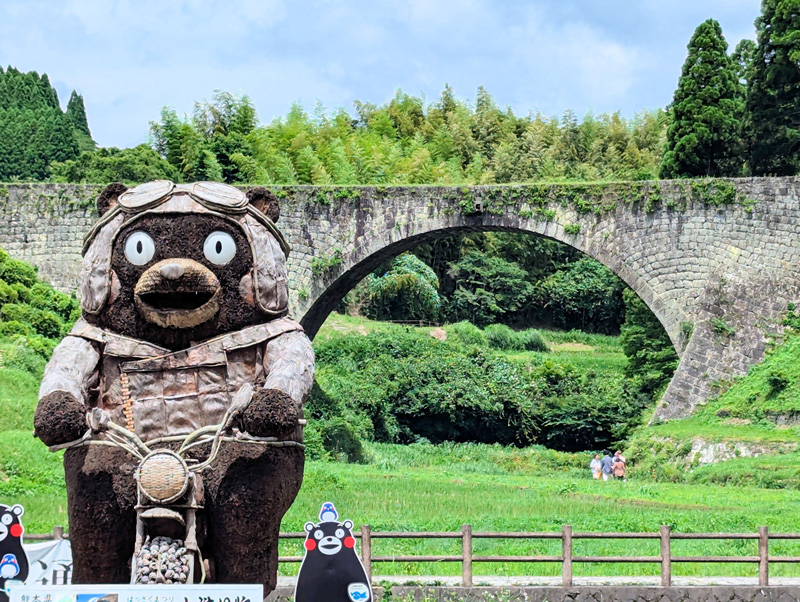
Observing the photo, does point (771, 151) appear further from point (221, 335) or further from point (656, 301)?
point (221, 335)

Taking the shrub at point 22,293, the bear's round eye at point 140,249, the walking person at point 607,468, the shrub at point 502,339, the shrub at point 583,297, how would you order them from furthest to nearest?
the shrub at point 583,297
the shrub at point 502,339
the shrub at point 22,293
the walking person at point 607,468
the bear's round eye at point 140,249

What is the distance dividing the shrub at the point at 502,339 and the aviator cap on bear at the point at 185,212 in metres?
30.0

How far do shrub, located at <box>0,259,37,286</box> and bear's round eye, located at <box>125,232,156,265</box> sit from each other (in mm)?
16753

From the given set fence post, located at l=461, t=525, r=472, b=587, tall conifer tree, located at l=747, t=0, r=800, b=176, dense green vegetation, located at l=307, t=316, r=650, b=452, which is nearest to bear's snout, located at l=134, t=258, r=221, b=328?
fence post, located at l=461, t=525, r=472, b=587

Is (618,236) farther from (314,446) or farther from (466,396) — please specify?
(466,396)

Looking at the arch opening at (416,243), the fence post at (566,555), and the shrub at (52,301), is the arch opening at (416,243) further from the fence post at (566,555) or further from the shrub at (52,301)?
the fence post at (566,555)

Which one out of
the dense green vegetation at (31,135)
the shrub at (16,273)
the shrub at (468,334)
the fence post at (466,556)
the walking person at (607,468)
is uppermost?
the dense green vegetation at (31,135)

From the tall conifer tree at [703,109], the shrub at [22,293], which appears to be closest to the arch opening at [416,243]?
the tall conifer tree at [703,109]

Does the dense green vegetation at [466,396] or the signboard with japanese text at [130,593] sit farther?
the dense green vegetation at [466,396]

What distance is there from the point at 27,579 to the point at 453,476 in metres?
11.7

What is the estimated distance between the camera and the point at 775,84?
80.1 feet

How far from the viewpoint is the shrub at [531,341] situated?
3700cm

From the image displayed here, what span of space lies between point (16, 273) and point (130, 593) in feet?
58.4

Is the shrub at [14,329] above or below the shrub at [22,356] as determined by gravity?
above
